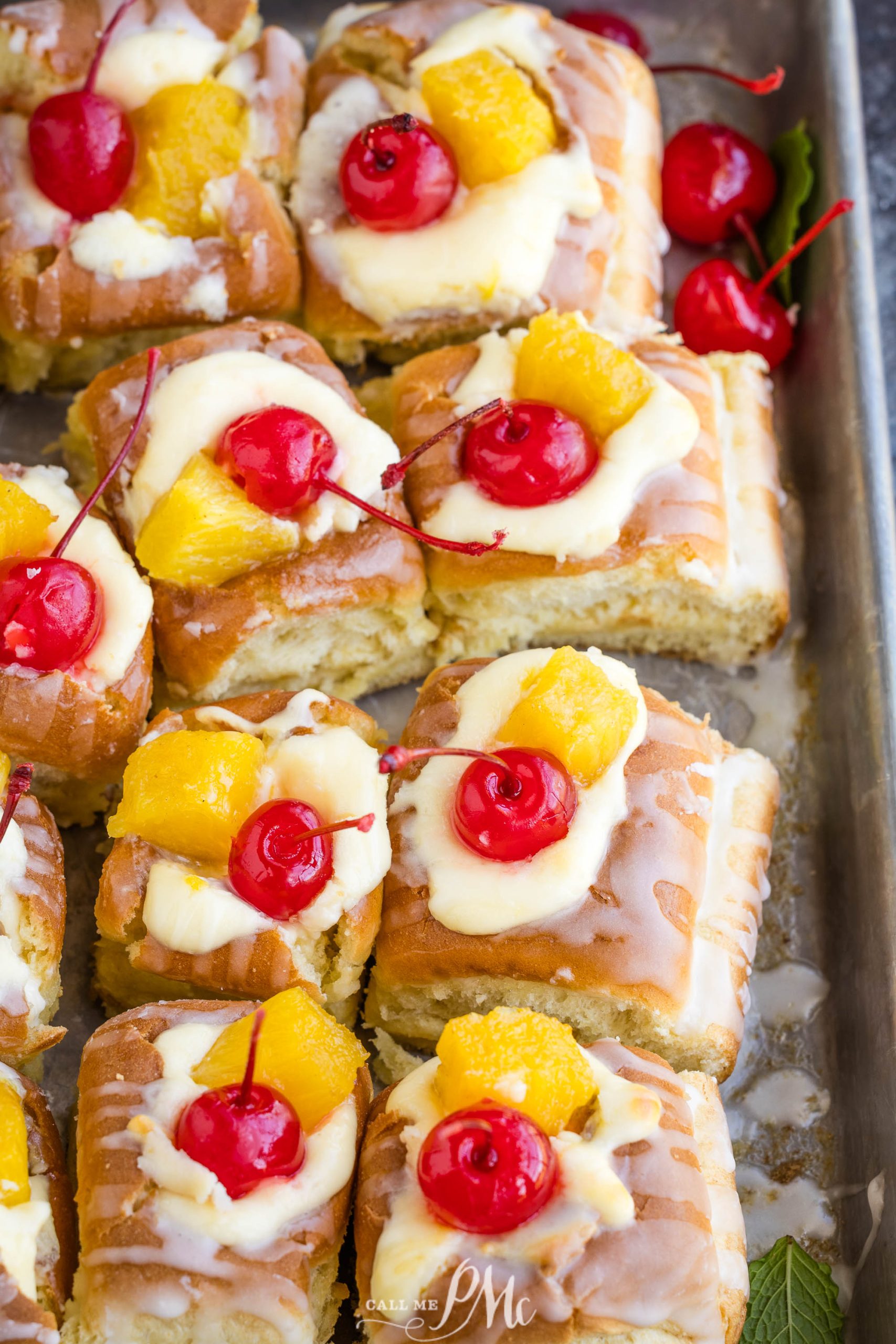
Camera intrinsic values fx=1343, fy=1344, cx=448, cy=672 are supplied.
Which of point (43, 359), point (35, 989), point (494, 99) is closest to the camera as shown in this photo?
point (35, 989)

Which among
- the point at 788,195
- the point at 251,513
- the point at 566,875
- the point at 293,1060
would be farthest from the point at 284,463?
the point at 788,195

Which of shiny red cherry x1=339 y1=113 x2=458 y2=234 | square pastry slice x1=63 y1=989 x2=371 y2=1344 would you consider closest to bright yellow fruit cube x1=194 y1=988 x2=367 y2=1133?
square pastry slice x1=63 y1=989 x2=371 y2=1344

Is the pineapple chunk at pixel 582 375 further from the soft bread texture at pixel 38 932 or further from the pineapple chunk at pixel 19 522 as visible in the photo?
the soft bread texture at pixel 38 932

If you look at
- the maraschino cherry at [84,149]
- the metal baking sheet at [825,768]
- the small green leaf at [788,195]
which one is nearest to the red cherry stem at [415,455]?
the metal baking sheet at [825,768]

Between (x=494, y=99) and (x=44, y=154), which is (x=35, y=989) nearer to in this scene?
(x=44, y=154)

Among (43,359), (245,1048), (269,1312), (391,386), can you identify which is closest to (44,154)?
(43,359)
